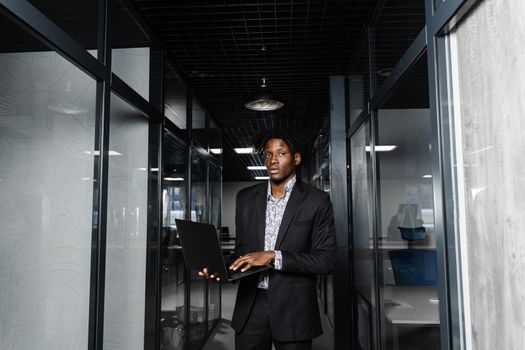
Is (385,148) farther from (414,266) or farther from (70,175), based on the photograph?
(70,175)

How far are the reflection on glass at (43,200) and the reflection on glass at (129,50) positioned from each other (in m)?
0.46

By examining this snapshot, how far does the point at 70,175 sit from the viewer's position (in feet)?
6.32

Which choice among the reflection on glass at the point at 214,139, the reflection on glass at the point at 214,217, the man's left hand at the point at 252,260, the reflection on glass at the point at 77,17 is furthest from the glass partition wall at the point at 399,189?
the reflection on glass at the point at 214,139

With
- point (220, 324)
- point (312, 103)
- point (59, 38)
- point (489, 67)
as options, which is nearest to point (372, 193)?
point (489, 67)

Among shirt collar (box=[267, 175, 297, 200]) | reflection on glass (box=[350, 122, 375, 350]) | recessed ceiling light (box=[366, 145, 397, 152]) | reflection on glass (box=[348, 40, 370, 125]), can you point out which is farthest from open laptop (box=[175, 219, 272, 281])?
reflection on glass (box=[348, 40, 370, 125])

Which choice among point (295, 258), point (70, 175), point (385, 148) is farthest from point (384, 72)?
point (70, 175)

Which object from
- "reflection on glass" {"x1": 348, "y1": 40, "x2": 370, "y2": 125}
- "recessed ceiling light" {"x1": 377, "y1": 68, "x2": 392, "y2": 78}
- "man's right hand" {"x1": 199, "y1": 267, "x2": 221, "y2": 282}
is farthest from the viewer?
"reflection on glass" {"x1": 348, "y1": 40, "x2": 370, "y2": 125}

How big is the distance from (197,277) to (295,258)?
2.81 m

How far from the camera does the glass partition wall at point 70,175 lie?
1719 mm

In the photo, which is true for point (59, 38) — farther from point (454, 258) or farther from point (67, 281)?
point (454, 258)

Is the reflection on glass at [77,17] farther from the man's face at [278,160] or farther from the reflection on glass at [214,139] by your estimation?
the reflection on glass at [214,139]

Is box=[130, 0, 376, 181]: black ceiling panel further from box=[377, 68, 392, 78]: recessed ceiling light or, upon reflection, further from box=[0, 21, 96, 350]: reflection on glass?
box=[0, 21, 96, 350]: reflection on glass

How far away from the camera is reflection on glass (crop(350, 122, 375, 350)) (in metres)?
2.97

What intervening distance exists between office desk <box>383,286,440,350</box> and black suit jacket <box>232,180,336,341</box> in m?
0.43
